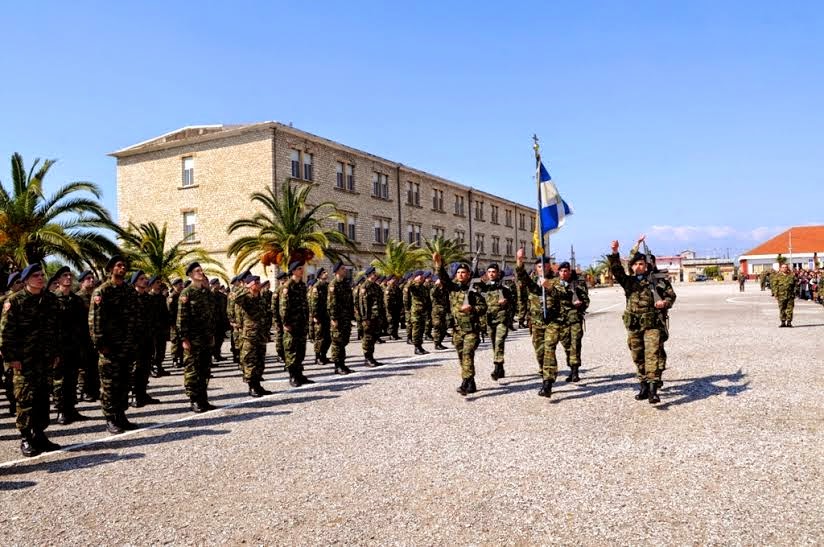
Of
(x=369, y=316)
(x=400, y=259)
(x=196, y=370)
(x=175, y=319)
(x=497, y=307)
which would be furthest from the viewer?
(x=400, y=259)

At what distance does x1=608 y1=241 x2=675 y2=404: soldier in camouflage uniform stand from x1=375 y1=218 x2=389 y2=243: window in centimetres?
3315

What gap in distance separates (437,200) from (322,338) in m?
37.4

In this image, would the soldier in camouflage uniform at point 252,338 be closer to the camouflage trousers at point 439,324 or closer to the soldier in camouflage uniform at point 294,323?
the soldier in camouflage uniform at point 294,323

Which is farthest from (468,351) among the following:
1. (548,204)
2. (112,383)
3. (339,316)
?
(112,383)

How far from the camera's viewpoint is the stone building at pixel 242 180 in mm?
32906

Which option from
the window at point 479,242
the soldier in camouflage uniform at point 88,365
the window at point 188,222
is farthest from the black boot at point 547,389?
the window at point 479,242

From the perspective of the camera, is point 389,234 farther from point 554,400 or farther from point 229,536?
point 229,536

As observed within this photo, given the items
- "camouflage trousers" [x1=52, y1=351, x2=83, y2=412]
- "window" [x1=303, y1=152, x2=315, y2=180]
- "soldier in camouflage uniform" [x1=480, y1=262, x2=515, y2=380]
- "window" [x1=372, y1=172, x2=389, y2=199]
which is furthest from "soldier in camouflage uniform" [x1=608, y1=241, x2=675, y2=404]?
"window" [x1=372, y1=172, x2=389, y2=199]

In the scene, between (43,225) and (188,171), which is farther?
(188,171)

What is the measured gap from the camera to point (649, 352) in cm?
786

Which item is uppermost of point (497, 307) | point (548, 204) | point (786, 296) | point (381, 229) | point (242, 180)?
point (242, 180)

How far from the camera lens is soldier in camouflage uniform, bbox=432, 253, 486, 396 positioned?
29.3 ft

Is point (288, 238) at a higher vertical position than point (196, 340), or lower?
higher

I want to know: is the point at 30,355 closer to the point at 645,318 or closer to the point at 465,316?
the point at 465,316
